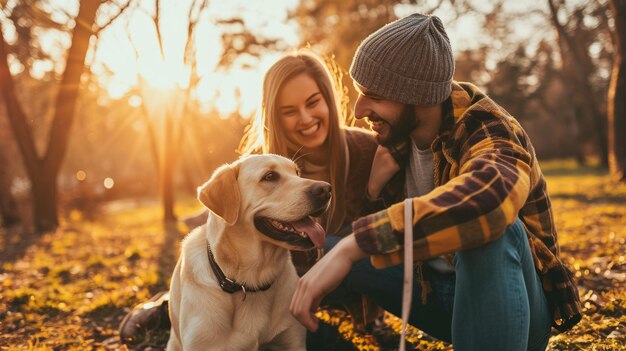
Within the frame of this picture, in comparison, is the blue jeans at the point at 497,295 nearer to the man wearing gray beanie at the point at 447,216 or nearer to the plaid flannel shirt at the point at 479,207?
the man wearing gray beanie at the point at 447,216

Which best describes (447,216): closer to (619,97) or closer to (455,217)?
(455,217)

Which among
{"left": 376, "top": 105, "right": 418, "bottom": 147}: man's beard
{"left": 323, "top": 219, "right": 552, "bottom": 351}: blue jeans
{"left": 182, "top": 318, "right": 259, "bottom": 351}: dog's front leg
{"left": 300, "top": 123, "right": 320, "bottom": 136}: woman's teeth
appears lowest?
{"left": 182, "top": 318, "right": 259, "bottom": 351}: dog's front leg

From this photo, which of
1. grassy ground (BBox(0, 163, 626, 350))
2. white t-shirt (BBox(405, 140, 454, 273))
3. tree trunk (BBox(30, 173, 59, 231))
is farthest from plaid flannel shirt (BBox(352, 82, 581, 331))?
tree trunk (BBox(30, 173, 59, 231))

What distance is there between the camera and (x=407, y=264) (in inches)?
75.9

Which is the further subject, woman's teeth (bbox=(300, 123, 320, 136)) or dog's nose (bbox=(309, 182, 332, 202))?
woman's teeth (bbox=(300, 123, 320, 136))

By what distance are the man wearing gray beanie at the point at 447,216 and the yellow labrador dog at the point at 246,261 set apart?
0.52 meters

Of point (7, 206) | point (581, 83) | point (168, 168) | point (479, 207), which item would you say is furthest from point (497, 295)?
point (581, 83)

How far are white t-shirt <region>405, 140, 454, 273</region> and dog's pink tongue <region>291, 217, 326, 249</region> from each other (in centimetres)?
66

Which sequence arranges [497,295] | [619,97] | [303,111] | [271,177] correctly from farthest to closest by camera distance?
[619,97], [303,111], [271,177], [497,295]

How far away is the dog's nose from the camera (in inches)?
127

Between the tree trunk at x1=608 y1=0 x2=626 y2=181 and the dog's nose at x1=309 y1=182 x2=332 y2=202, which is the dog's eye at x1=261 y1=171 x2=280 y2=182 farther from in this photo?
the tree trunk at x1=608 y1=0 x2=626 y2=181

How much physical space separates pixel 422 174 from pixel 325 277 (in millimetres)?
1380

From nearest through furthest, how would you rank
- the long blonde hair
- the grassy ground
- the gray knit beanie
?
the gray knit beanie
the grassy ground
the long blonde hair

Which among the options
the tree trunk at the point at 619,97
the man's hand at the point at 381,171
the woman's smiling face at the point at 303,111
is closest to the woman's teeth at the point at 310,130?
the woman's smiling face at the point at 303,111
